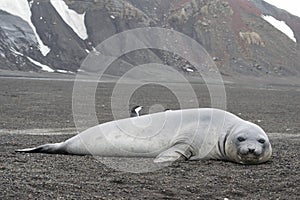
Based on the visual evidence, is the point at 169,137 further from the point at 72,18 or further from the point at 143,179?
the point at 72,18

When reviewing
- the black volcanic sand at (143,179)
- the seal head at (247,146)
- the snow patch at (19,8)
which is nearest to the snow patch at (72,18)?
the snow patch at (19,8)

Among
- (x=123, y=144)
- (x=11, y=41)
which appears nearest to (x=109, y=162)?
(x=123, y=144)

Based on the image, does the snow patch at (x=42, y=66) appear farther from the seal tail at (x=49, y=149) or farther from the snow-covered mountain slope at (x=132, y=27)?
the seal tail at (x=49, y=149)

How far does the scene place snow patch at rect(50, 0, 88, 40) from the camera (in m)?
74.4

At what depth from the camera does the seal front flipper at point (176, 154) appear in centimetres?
807

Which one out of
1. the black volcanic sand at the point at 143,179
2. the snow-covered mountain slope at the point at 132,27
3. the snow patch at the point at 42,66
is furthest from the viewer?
the snow-covered mountain slope at the point at 132,27

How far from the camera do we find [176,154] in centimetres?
830

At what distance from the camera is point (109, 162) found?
8.12m

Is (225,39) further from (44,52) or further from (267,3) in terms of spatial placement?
(267,3)

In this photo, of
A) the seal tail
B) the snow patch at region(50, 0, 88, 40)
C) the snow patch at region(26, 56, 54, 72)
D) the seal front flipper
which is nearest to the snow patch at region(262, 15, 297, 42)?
the snow patch at region(50, 0, 88, 40)

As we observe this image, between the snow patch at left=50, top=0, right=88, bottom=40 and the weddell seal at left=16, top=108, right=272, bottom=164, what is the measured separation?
65.3 m

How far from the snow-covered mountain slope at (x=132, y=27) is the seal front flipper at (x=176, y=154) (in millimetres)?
51420

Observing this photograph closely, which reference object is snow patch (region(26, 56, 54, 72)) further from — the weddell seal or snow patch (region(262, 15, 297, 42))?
the weddell seal

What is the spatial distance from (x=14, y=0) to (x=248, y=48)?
3499cm
